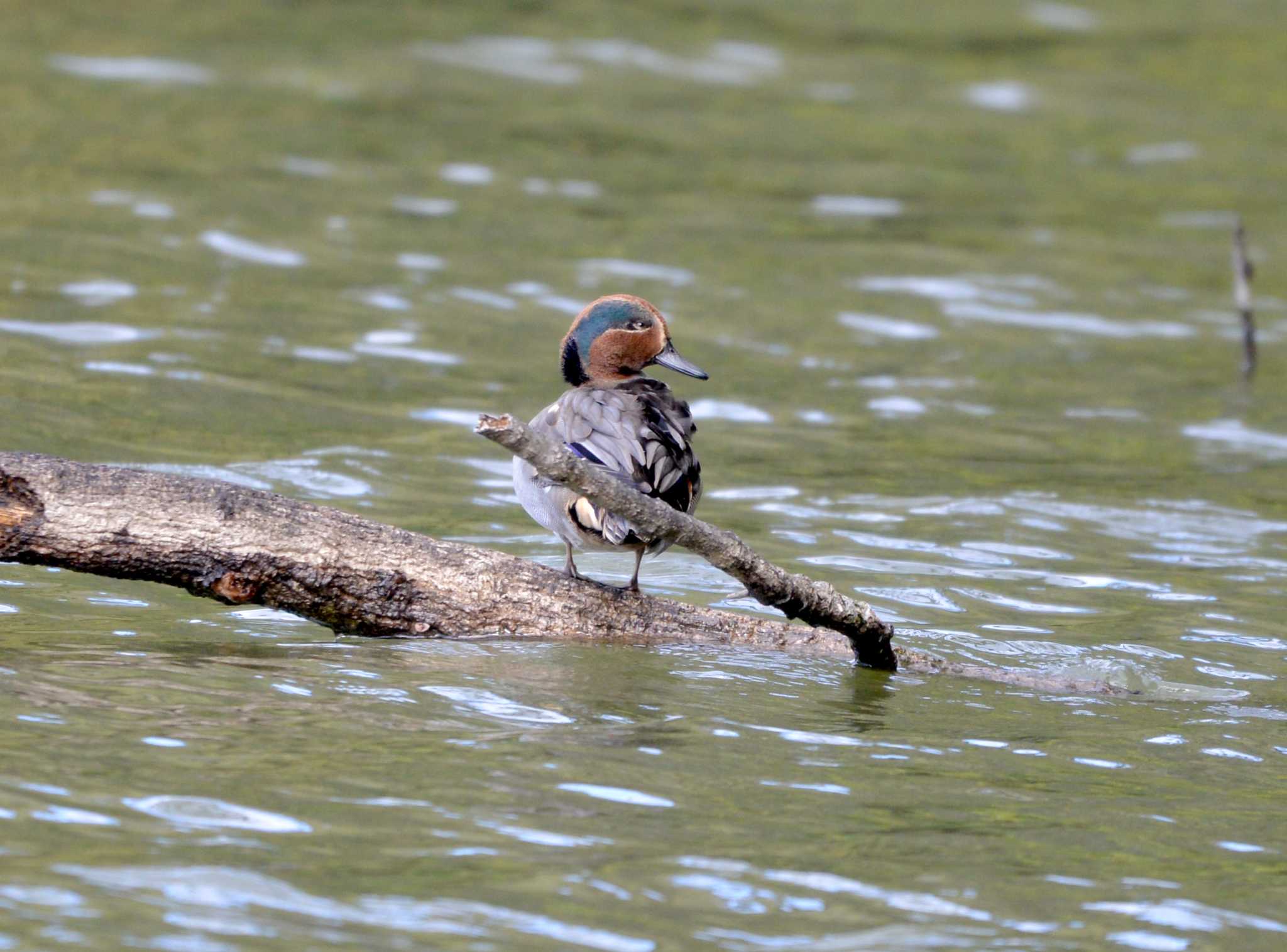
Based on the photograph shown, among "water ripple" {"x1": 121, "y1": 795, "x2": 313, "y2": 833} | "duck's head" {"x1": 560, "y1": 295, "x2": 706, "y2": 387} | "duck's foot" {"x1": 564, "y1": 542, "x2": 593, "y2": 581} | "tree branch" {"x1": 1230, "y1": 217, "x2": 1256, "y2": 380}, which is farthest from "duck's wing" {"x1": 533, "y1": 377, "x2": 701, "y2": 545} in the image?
"tree branch" {"x1": 1230, "y1": 217, "x2": 1256, "y2": 380}

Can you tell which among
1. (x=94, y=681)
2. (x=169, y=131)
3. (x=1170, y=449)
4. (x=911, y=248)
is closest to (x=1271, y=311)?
(x=911, y=248)

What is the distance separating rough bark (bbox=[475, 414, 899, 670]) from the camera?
5.25 m

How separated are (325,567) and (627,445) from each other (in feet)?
3.56

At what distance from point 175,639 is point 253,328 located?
5747 mm

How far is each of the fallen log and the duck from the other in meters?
0.20

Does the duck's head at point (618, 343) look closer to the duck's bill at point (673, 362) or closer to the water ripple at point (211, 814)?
the duck's bill at point (673, 362)

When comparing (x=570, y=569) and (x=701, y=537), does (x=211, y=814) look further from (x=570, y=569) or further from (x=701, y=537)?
(x=570, y=569)

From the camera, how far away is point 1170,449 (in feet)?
37.0

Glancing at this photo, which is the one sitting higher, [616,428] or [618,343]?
[618,343]

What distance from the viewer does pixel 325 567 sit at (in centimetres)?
625

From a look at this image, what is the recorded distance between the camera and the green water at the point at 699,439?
4.64 meters

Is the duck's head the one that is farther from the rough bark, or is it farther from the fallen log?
the rough bark

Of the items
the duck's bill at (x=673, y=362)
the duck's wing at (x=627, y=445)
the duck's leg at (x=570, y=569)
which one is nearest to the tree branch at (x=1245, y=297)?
the duck's bill at (x=673, y=362)

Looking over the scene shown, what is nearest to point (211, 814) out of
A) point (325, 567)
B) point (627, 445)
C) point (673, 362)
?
point (325, 567)
